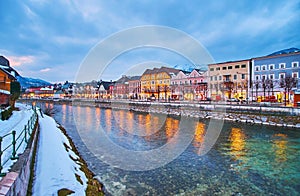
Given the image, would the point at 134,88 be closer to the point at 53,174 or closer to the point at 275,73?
the point at 275,73

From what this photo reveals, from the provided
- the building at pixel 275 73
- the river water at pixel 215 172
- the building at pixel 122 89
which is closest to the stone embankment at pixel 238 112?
the river water at pixel 215 172

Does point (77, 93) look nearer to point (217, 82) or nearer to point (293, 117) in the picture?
point (217, 82)

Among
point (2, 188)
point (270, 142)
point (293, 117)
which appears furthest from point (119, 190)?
point (293, 117)

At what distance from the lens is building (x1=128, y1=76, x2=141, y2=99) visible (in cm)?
8120

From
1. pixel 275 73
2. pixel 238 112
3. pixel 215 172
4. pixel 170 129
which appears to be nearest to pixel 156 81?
pixel 275 73

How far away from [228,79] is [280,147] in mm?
43125

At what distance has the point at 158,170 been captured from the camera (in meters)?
9.97

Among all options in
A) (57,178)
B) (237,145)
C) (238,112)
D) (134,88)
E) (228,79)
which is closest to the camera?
(57,178)

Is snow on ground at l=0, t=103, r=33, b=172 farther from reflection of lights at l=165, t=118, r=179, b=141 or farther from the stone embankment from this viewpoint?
the stone embankment

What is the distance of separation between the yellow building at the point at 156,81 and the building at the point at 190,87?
3492 millimetres

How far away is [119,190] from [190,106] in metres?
29.1

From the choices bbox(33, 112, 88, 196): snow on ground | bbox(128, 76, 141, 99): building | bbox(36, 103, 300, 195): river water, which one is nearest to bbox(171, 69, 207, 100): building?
bbox(128, 76, 141, 99): building

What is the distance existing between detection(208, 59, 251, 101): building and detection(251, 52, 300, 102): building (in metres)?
2.38

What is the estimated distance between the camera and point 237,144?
15.0 meters
